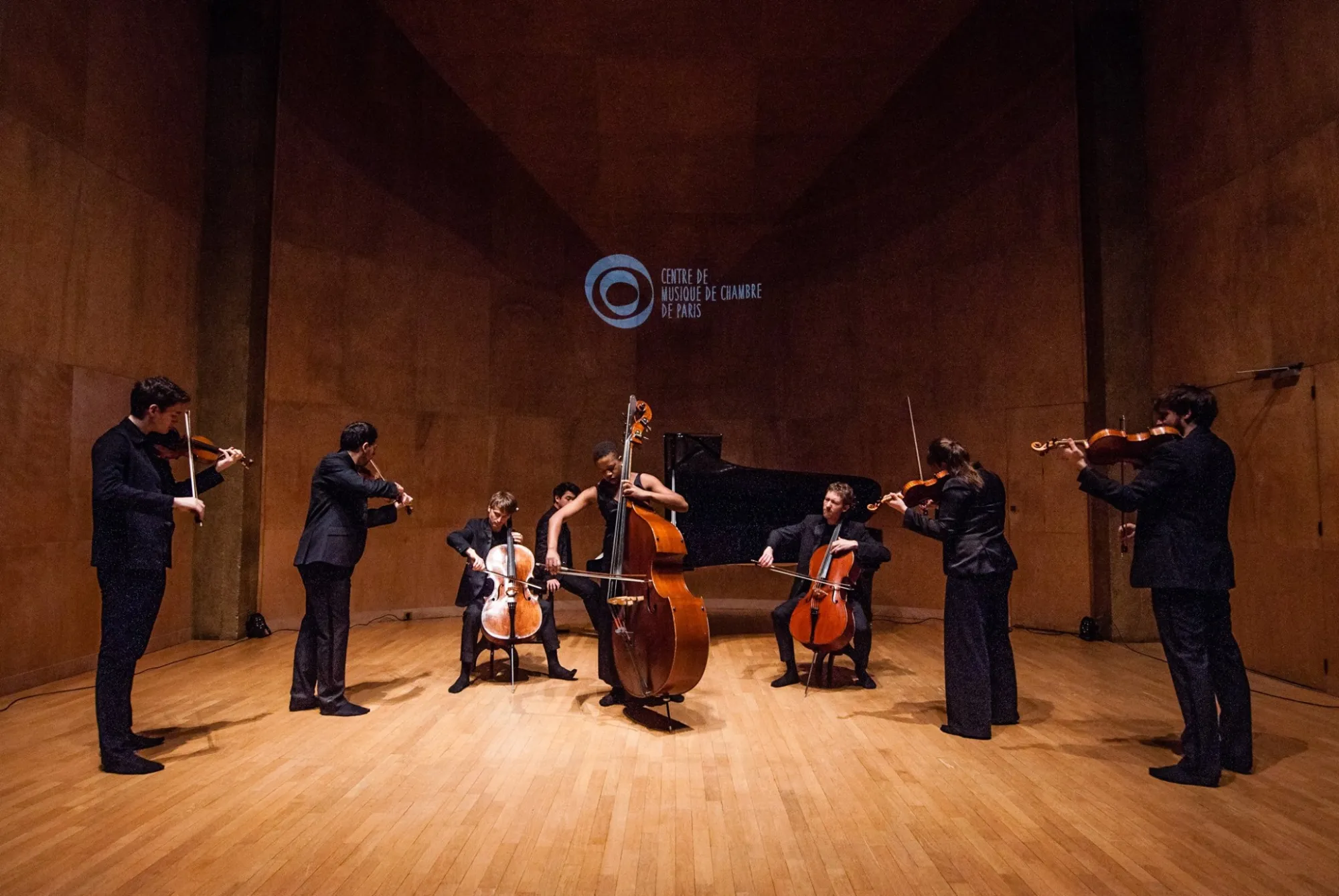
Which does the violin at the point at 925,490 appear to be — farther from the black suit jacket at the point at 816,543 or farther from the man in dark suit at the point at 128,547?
the man in dark suit at the point at 128,547

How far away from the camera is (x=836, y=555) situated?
16.1 feet

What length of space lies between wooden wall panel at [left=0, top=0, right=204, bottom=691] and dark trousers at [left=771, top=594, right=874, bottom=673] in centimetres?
471

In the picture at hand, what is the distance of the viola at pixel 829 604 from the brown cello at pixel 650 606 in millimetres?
1118

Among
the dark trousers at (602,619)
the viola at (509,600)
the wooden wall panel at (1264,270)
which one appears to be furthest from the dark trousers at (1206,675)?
the viola at (509,600)

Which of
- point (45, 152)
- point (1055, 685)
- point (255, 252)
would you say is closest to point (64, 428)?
point (45, 152)

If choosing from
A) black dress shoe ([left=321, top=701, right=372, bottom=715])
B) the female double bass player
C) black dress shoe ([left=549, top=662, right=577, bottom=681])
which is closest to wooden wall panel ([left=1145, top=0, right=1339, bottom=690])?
the female double bass player

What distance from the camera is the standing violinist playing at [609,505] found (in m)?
4.25

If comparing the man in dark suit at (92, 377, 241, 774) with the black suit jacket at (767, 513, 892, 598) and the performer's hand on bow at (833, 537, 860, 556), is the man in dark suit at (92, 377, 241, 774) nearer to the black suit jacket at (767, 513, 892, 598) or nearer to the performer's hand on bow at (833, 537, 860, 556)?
the performer's hand on bow at (833, 537, 860, 556)

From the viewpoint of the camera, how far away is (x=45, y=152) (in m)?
5.12

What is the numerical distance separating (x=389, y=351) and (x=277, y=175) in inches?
72.8

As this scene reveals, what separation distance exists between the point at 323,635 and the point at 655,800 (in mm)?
2241

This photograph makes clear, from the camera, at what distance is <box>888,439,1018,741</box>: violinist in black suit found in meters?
3.91

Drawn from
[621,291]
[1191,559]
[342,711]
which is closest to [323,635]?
[342,711]

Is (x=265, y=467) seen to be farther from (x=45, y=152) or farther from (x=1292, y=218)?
(x=1292, y=218)
